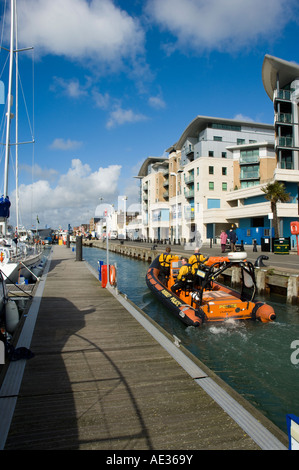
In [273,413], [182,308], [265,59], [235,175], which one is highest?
[265,59]

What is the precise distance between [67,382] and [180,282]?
720 cm

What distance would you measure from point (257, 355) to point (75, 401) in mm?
5288

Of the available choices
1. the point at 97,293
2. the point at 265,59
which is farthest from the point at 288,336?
the point at 265,59

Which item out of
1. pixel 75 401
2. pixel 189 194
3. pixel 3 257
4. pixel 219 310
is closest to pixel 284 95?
pixel 189 194

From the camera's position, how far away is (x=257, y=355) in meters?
7.74

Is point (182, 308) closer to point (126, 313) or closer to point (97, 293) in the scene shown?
point (126, 313)

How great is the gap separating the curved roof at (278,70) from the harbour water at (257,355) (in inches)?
1497

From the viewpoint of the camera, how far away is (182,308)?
32.9 ft

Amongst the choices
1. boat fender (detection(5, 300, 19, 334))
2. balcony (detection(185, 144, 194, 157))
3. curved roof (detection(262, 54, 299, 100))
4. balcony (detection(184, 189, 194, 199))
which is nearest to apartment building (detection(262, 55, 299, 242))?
curved roof (detection(262, 54, 299, 100))

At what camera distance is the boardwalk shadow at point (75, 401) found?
10.7ft

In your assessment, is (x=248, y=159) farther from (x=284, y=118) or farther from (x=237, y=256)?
(x=237, y=256)

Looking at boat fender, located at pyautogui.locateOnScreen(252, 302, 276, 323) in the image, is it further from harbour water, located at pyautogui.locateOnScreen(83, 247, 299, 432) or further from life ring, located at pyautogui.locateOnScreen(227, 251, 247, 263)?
life ring, located at pyautogui.locateOnScreen(227, 251, 247, 263)

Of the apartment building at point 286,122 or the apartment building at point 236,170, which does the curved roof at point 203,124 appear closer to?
the apartment building at point 236,170

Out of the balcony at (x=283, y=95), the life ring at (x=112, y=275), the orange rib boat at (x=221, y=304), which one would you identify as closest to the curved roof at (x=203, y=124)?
the balcony at (x=283, y=95)
